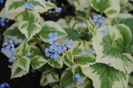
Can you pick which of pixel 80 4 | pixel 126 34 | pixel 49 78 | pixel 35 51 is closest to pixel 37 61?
pixel 35 51

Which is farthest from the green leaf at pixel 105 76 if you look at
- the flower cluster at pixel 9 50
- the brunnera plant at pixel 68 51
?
the flower cluster at pixel 9 50

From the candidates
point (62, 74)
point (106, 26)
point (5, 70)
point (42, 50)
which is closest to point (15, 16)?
point (42, 50)

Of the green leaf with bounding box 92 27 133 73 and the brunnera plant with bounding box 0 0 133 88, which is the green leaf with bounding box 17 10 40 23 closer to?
the brunnera plant with bounding box 0 0 133 88

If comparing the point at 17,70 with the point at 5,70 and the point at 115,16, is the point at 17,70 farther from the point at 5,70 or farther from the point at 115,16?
the point at 115,16

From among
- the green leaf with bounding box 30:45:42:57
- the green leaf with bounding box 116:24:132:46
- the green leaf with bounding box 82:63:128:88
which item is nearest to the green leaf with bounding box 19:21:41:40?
the green leaf with bounding box 30:45:42:57

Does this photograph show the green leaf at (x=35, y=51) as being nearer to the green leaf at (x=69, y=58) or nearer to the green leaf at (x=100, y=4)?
the green leaf at (x=69, y=58)

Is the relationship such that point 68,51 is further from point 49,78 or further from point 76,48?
point 49,78
